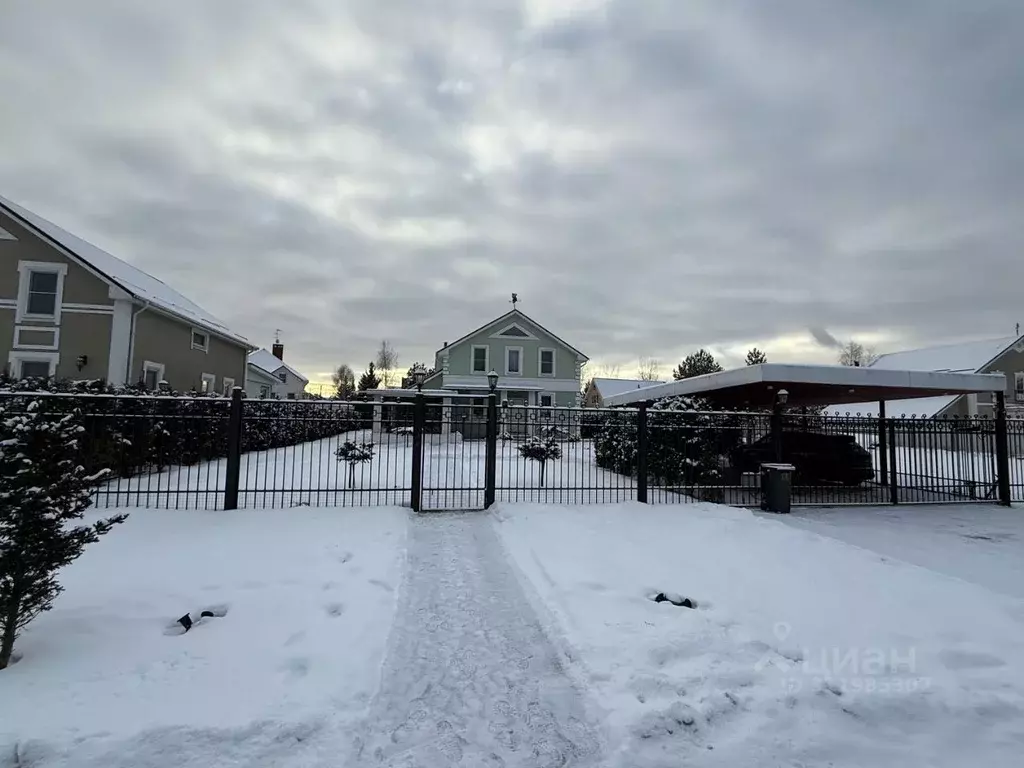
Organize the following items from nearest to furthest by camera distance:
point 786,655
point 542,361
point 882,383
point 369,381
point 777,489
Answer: point 786,655 < point 777,489 < point 882,383 < point 542,361 < point 369,381

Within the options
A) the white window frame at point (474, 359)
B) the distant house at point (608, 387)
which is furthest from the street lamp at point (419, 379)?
the distant house at point (608, 387)

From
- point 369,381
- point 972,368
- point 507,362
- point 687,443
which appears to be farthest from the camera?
point 369,381

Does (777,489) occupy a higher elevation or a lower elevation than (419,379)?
lower

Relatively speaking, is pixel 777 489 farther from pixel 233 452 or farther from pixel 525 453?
pixel 233 452

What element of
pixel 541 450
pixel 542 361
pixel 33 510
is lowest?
pixel 33 510

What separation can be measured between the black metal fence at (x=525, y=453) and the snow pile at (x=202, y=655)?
252 cm

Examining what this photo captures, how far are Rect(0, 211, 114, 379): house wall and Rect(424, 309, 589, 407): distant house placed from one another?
18.7 metres

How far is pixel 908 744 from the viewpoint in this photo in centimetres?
312

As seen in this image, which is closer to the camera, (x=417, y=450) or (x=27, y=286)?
(x=417, y=450)

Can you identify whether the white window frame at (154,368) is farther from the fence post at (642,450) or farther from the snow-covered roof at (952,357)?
the snow-covered roof at (952,357)

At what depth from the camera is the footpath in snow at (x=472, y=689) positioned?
3008mm

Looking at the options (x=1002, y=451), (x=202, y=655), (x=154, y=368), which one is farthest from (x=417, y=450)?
(x=154, y=368)

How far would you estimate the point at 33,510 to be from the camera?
372cm

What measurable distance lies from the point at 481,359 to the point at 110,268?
19.5 meters
